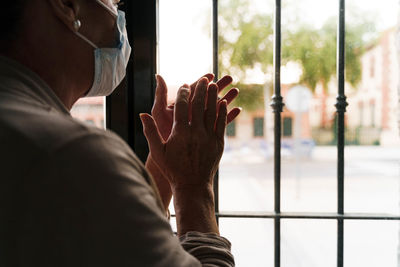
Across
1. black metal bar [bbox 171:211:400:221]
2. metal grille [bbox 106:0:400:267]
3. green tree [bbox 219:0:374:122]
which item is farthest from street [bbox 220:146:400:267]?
green tree [bbox 219:0:374:122]

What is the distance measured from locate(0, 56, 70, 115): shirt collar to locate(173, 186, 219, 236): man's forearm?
1.12 ft

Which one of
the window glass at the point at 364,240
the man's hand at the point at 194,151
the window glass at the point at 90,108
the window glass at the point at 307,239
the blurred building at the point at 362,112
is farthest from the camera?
the window glass at the point at 307,239

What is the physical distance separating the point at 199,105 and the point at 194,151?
0.37 feet

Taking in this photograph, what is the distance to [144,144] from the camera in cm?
142

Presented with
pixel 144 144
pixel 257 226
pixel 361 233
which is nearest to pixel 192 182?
pixel 144 144

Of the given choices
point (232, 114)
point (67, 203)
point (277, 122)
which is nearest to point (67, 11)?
point (67, 203)

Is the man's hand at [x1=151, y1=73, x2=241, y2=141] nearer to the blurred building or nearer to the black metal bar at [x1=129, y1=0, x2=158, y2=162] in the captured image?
the black metal bar at [x1=129, y1=0, x2=158, y2=162]

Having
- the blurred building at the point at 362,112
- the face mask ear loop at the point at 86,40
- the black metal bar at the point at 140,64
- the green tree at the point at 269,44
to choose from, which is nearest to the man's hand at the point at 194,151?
the face mask ear loop at the point at 86,40

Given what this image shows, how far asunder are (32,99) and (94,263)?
0.95 feet

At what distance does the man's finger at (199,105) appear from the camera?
2.90 ft

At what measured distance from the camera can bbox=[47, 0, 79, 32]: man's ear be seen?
731 mm

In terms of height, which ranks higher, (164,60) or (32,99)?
(164,60)

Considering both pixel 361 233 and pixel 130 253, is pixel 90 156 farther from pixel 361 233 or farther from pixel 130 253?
pixel 361 233

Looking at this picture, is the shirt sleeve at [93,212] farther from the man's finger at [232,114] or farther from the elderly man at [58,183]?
the man's finger at [232,114]
